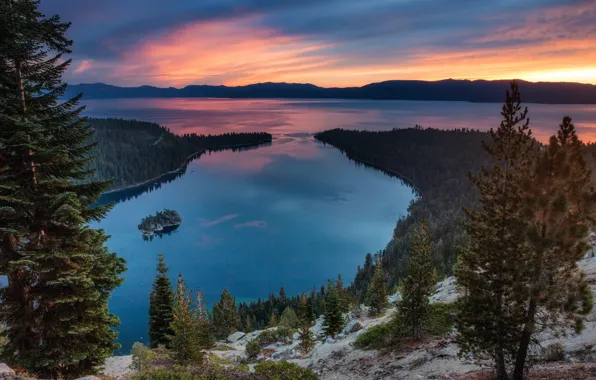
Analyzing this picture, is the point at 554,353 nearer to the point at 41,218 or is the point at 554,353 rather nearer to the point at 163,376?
the point at 163,376

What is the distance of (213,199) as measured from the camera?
18000 centimetres

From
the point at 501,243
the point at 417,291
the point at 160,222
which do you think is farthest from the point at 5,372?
the point at 160,222

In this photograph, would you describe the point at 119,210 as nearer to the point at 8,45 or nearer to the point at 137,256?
the point at 137,256

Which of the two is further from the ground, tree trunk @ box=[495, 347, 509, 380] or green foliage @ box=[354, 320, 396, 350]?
tree trunk @ box=[495, 347, 509, 380]

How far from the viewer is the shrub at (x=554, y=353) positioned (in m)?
16.8

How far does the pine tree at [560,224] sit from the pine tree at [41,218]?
18.9 m

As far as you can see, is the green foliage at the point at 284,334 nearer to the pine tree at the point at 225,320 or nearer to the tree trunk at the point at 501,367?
the pine tree at the point at 225,320

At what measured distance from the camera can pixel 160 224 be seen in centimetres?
14150

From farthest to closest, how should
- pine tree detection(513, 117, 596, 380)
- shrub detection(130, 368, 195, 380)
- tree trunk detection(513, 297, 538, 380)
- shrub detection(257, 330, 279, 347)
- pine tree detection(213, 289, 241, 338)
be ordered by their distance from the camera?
pine tree detection(213, 289, 241, 338) → shrub detection(257, 330, 279, 347) → tree trunk detection(513, 297, 538, 380) → shrub detection(130, 368, 195, 380) → pine tree detection(513, 117, 596, 380)

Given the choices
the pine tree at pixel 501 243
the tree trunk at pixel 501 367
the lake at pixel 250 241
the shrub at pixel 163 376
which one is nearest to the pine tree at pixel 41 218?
the shrub at pixel 163 376

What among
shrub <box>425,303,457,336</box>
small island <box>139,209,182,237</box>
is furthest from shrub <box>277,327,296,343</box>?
small island <box>139,209,182,237</box>

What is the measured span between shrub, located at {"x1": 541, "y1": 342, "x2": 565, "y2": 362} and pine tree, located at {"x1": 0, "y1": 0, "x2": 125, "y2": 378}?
21941 mm

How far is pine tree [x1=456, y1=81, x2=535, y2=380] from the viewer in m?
14.4

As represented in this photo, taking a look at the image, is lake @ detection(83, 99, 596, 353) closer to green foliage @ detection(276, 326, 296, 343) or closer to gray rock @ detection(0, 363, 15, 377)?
green foliage @ detection(276, 326, 296, 343)
